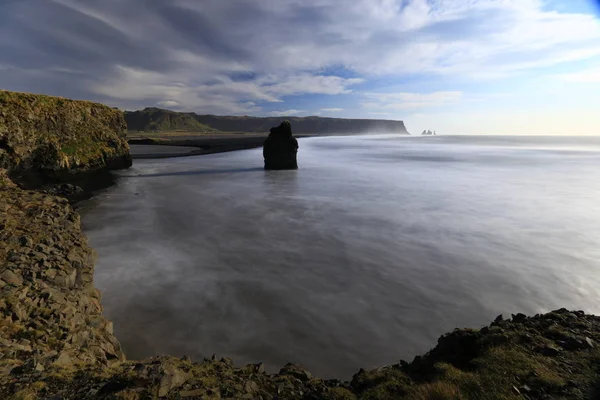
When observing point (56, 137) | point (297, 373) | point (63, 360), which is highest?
point (56, 137)

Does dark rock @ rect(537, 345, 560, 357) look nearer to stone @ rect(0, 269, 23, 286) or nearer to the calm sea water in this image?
the calm sea water

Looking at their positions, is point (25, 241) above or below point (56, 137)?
below

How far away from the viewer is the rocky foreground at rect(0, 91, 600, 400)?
4.51 metres

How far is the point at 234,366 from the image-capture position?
247 inches

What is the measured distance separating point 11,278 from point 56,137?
34785 millimetres

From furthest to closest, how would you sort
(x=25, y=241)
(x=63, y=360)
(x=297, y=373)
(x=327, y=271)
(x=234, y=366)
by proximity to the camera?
1. (x=327, y=271)
2. (x=25, y=241)
3. (x=234, y=366)
4. (x=297, y=373)
5. (x=63, y=360)

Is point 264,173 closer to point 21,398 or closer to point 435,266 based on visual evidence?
point 435,266

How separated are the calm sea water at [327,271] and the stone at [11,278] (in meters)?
2.81

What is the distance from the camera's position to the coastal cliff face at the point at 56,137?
90.2 ft

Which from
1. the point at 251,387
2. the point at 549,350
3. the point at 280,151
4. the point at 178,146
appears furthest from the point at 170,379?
the point at 178,146

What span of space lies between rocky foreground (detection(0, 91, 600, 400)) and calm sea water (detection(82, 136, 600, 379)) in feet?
→ 6.15

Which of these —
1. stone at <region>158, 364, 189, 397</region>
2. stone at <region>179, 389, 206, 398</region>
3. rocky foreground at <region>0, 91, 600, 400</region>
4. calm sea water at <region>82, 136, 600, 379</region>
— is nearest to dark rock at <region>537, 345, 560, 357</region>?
rocky foreground at <region>0, 91, 600, 400</region>

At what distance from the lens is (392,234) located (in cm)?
1770

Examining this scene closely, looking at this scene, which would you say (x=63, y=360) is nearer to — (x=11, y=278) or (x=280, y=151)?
(x=11, y=278)
